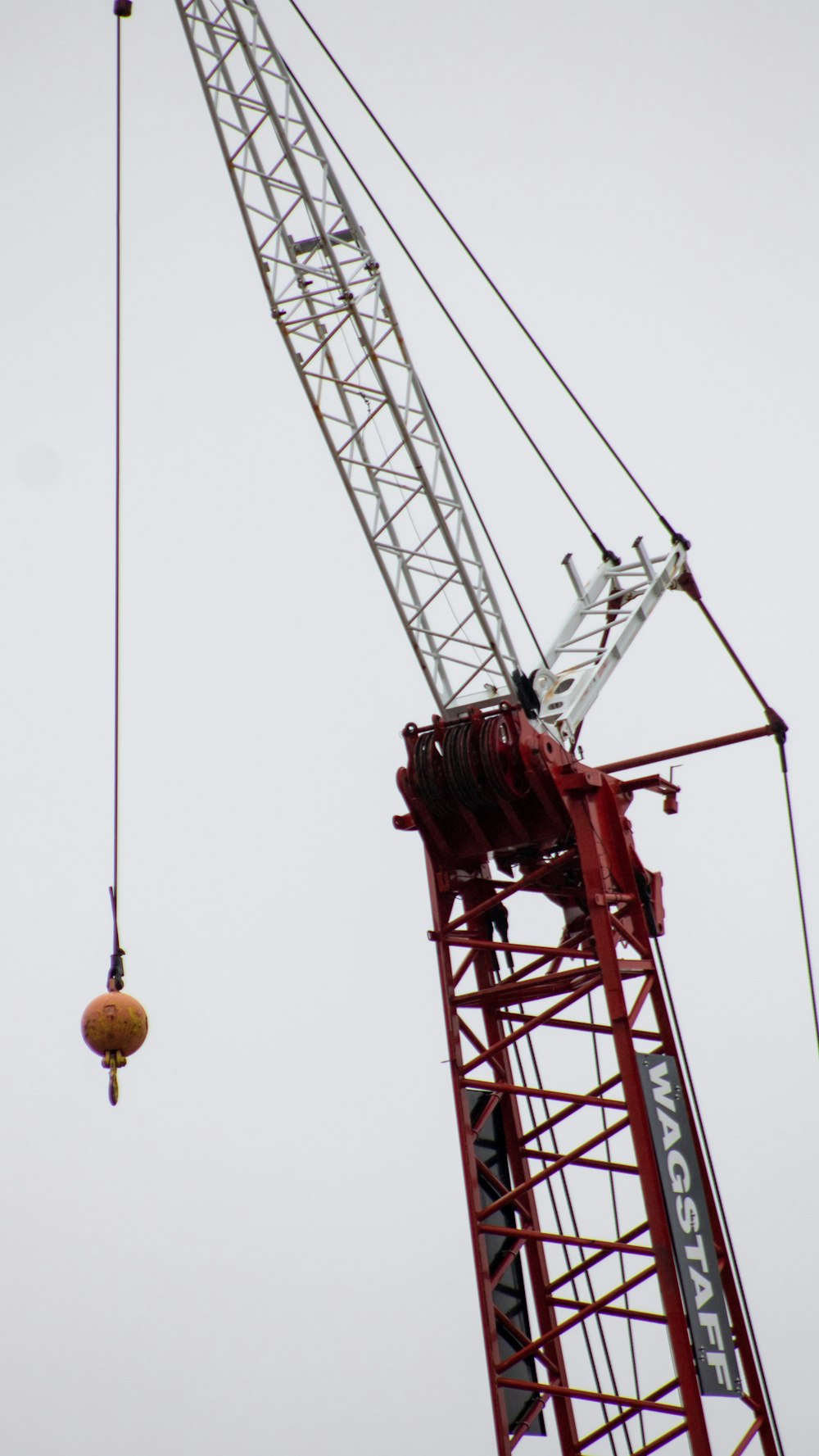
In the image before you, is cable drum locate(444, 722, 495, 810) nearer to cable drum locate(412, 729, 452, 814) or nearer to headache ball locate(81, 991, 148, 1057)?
cable drum locate(412, 729, 452, 814)

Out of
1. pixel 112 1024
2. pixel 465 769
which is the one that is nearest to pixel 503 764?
pixel 465 769

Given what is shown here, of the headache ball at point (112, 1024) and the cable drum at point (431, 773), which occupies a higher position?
the cable drum at point (431, 773)

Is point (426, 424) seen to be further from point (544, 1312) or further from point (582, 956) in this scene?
point (544, 1312)

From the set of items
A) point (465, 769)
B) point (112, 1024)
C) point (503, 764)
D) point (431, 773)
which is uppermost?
point (431, 773)

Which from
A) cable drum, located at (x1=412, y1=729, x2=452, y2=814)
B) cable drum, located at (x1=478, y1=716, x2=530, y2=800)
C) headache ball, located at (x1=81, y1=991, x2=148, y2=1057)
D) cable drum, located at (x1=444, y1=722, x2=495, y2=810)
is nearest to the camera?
headache ball, located at (x1=81, y1=991, x2=148, y2=1057)

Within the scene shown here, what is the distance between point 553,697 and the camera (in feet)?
61.7

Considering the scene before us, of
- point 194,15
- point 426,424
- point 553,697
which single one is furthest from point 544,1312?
point 194,15

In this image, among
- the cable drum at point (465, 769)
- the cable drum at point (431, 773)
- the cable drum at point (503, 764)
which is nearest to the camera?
the cable drum at point (503, 764)

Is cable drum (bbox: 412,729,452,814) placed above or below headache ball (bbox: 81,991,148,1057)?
above

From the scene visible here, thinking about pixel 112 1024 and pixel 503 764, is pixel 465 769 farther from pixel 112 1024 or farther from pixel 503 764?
pixel 112 1024

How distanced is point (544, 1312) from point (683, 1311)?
2.87 metres

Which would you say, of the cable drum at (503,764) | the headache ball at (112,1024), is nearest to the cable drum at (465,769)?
the cable drum at (503,764)

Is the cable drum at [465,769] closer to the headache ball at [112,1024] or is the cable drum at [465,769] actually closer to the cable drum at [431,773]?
the cable drum at [431,773]

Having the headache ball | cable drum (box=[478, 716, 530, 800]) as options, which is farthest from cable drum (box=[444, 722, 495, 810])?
the headache ball
